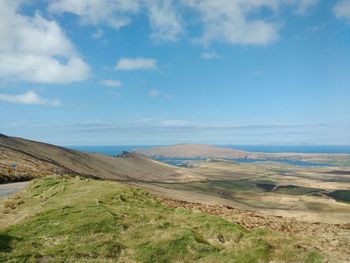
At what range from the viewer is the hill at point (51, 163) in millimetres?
44725

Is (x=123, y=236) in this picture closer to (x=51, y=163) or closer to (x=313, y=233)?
(x=313, y=233)

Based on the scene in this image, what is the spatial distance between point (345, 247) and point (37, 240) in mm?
14060

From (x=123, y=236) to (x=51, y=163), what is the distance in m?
52.9

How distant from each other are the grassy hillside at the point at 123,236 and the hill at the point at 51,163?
19.2 m

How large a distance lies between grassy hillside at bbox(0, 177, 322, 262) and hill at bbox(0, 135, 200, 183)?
755 inches

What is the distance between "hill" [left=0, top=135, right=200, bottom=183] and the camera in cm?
4472

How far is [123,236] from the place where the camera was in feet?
56.5

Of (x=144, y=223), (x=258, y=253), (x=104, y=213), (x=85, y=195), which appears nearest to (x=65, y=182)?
(x=85, y=195)

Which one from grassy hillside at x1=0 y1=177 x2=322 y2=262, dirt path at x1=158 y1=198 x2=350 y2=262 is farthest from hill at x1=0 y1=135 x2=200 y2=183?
dirt path at x1=158 y1=198 x2=350 y2=262

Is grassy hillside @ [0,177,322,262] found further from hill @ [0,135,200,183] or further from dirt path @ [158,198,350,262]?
hill @ [0,135,200,183]

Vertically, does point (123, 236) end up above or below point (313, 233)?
above

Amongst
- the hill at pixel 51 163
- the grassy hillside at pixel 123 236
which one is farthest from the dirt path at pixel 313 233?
the hill at pixel 51 163

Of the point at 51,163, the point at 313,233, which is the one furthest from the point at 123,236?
the point at 51,163

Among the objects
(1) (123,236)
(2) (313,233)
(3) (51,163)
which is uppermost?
(3) (51,163)
